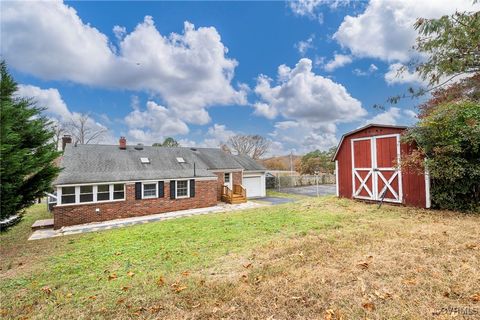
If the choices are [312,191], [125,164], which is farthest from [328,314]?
[312,191]

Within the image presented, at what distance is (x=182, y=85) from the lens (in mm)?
17438

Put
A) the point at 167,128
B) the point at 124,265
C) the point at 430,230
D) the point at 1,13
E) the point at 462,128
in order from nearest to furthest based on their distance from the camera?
the point at 124,265
the point at 430,230
the point at 1,13
the point at 462,128
the point at 167,128

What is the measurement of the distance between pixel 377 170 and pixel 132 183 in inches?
503

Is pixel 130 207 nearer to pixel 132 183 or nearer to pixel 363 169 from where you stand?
pixel 132 183

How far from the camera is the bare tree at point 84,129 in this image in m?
29.9

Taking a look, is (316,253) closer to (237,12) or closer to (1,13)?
(1,13)

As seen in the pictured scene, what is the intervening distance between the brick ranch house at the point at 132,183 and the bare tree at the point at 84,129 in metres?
14.7

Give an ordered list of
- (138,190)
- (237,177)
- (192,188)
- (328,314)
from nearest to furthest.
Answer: (328,314) → (138,190) → (192,188) → (237,177)

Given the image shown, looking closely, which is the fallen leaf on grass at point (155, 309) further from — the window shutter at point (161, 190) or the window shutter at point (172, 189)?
the window shutter at point (172, 189)

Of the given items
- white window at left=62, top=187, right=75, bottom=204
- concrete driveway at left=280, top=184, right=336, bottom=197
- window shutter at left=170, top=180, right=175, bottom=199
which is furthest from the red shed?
white window at left=62, top=187, right=75, bottom=204

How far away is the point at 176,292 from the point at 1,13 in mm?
8195

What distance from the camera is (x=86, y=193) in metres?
12.5

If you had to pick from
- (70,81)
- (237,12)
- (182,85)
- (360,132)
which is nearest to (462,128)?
(360,132)

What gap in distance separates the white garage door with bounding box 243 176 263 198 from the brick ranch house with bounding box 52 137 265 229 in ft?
4.08
